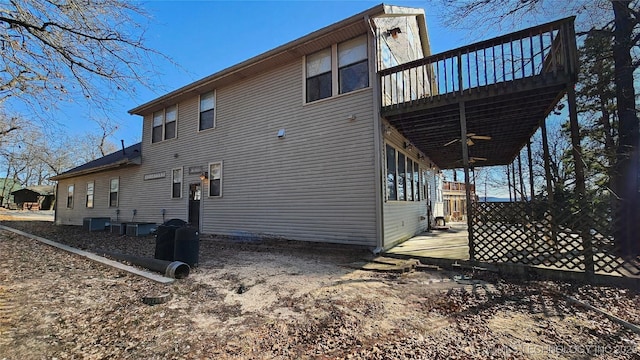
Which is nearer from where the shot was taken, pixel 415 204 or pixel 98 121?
pixel 98 121

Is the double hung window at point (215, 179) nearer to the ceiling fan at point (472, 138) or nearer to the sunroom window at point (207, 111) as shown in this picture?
the sunroom window at point (207, 111)

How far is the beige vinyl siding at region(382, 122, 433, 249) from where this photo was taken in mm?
7406

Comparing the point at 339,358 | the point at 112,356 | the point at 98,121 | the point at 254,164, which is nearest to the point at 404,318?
the point at 339,358

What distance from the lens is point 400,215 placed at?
340 inches

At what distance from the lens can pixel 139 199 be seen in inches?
537

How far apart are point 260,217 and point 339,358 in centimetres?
688

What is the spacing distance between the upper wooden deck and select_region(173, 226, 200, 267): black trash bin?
5.09 meters

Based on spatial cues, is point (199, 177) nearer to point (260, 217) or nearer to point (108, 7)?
point (260, 217)

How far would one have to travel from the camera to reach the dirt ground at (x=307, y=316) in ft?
9.15

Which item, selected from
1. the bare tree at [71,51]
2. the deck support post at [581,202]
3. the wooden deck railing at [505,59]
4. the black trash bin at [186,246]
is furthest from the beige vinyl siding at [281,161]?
the bare tree at [71,51]

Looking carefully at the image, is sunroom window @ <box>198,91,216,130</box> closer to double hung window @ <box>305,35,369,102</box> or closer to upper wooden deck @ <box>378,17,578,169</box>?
double hung window @ <box>305,35,369,102</box>

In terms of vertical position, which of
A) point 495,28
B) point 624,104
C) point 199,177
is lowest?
point 199,177

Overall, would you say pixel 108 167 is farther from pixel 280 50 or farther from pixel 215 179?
pixel 280 50

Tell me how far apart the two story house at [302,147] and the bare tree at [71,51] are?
4.69 meters
